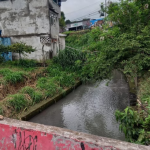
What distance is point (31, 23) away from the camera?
1198 cm

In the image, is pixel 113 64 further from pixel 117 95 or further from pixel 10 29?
pixel 10 29

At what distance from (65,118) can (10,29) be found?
31.4 ft

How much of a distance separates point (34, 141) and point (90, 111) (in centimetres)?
460

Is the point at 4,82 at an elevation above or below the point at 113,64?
below

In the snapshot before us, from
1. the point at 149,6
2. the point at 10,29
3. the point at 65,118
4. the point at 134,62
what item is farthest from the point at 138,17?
the point at 10,29

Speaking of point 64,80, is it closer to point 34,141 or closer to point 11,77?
point 11,77

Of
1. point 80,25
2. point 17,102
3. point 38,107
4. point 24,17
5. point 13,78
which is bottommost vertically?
point 38,107

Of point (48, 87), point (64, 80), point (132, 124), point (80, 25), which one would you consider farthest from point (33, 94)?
point (80, 25)

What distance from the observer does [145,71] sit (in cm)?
579

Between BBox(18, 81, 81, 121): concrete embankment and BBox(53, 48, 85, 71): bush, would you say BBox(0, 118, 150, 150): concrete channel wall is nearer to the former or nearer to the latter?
BBox(18, 81, 81, 121): concrete embankment

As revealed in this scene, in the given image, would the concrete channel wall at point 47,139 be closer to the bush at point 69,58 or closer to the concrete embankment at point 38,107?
the concrete embankment at point 38,107

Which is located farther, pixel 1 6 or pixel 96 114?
pixel 1 6

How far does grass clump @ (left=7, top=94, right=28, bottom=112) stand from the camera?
5.71 metres

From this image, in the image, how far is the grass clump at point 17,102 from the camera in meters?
5.71
